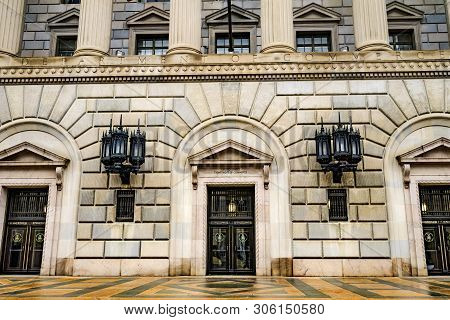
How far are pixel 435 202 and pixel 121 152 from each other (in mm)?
12581

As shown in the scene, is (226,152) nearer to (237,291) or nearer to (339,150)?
(339,150)

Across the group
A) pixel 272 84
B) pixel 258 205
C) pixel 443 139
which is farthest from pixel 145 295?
pixel 443 139

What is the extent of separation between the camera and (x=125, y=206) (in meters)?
17.2

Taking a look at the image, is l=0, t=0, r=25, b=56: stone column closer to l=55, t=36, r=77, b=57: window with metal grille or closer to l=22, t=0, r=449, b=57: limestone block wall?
l=22, t=0, r=449, b=57: limestone block wall

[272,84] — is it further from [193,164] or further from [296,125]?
[193,164]

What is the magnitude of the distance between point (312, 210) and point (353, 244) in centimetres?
200

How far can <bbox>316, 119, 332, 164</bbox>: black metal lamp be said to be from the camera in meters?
16.4

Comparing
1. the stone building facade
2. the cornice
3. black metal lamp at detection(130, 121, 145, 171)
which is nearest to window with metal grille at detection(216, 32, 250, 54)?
the stone building facade

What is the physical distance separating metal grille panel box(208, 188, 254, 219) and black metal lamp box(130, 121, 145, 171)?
3095mm

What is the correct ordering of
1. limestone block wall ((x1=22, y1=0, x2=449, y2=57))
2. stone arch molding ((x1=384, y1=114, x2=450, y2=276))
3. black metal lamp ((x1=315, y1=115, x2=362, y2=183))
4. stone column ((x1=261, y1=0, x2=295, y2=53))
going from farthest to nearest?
limestone block wall ((x1=22, y1=0, x2=449, y2=57)), stone column ((x1=261, y1=0, x2=295, y2=53)), stone arch molding ((x1=384, y1=114, x2=450, y2=276)), black metal lamp ((x1=315, y1=115, x2=362, y2=183))

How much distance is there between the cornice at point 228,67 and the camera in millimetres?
17781

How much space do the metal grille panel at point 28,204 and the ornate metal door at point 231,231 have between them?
695 centimetres

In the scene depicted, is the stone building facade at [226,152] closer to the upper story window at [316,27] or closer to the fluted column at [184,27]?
the fluted column at [184,27]

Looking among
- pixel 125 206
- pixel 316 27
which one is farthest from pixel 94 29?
pixel 316 27
